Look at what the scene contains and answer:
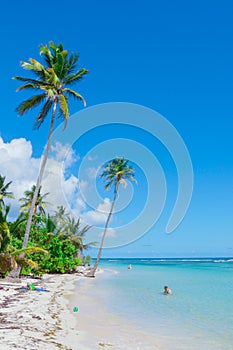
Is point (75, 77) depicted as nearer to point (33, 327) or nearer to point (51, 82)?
point (51, 82)

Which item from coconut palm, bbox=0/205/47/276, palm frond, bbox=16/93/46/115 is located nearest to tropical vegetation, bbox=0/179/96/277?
coconut palm, bbox=0/205/47/276

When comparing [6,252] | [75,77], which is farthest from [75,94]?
[6,252]

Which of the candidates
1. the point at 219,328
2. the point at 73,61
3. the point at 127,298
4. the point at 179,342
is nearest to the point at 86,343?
the point at 179,342

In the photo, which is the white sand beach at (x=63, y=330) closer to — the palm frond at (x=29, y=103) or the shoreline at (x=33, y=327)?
the shoreline at (x=33, y=327)

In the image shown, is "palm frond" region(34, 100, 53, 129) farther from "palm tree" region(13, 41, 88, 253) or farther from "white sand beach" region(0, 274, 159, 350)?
"white sand beach" region(0, 274, 159, 350)

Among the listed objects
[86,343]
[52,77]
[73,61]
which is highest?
[73,61]

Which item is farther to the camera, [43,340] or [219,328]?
[219,328]

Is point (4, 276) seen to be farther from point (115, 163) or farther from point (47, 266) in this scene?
point (115, 163)

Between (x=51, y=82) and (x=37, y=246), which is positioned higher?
(x=51, y=82)

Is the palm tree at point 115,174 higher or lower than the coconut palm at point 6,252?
higher

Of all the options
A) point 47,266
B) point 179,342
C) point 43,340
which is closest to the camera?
point 43,340

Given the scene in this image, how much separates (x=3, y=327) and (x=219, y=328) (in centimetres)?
719

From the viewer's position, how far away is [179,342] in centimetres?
862

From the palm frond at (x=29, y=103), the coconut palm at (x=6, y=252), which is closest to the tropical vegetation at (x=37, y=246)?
the coconut palm at (x=6, y=252)
